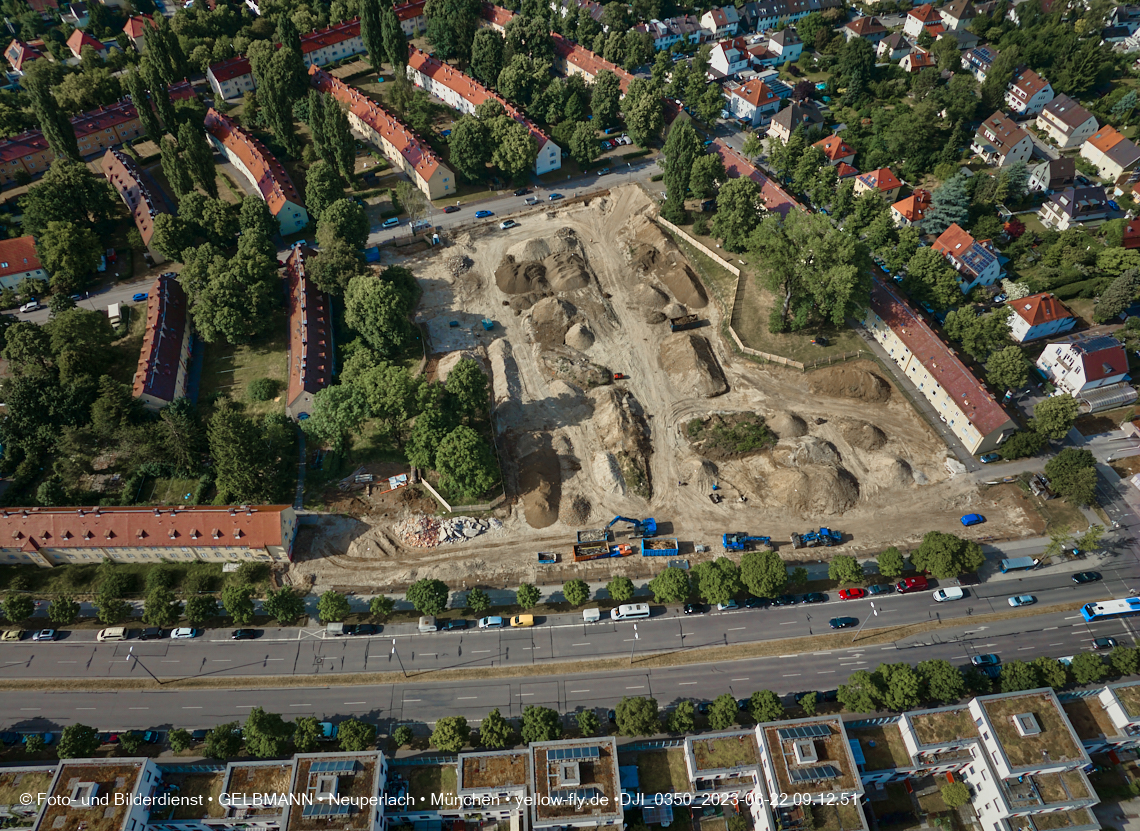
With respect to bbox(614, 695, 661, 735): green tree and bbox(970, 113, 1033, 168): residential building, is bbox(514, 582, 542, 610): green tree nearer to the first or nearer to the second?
bbox(614, 695, 661, 735): green tree

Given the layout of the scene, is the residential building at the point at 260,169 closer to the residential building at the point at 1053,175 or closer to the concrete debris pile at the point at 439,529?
the concrete debris pile at the point at 439,529

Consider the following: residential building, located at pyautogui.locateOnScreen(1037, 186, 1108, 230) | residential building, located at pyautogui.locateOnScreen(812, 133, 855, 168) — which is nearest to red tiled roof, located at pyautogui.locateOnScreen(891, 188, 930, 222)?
residential building, located at pyautogui.locateOnScreen(812, 133, 855, 168)

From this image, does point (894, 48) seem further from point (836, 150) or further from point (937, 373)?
point (937, 373)

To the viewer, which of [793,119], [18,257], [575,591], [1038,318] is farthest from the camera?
[793,119]

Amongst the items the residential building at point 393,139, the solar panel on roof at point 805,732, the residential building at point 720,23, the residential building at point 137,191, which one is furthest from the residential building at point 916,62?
the residential building at point 137,191

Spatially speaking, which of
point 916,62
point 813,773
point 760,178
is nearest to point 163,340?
point 813,773

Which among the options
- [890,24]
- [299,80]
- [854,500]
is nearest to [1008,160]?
[890,24]

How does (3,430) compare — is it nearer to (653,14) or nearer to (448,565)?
(448,565)
